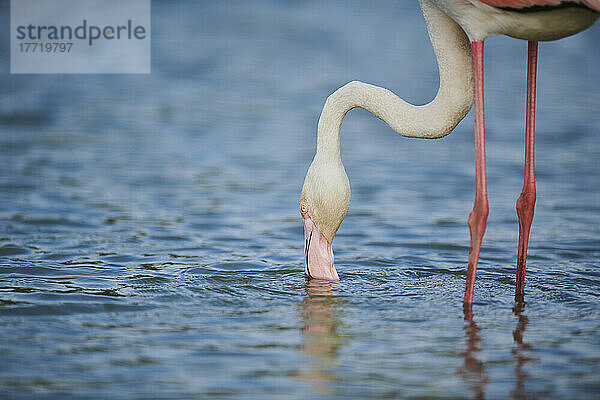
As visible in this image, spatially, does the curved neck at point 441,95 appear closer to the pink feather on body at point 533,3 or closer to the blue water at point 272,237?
the pink feather on body at point 533,3

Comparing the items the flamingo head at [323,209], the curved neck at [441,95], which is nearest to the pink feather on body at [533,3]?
the curved neck at [441,95]

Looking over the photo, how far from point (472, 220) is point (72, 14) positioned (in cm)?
1354

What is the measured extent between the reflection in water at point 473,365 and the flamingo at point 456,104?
17.5 inches

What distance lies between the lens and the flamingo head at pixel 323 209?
246 inches

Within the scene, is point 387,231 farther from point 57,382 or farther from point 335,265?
point 57,382

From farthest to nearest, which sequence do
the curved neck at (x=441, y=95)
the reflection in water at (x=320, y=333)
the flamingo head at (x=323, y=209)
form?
the flamingo head at (x=323, y=209), the curved neck at (x=441, y=95), the reflection in water at (x=320, y=333)

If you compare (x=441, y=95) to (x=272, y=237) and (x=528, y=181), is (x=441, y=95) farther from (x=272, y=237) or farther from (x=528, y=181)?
(x=272, y=237)

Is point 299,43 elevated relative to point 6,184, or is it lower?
elevated

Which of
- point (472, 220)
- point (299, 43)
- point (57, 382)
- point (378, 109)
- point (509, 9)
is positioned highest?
point (299, 43)

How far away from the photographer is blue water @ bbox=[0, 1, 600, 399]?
4.76 metres

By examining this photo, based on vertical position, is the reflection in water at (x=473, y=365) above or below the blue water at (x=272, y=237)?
below

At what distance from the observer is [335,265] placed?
7.06m

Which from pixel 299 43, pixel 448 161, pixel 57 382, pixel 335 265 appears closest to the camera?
pixel 57 382

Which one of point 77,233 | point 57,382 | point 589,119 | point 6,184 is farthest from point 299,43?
point 57,382
